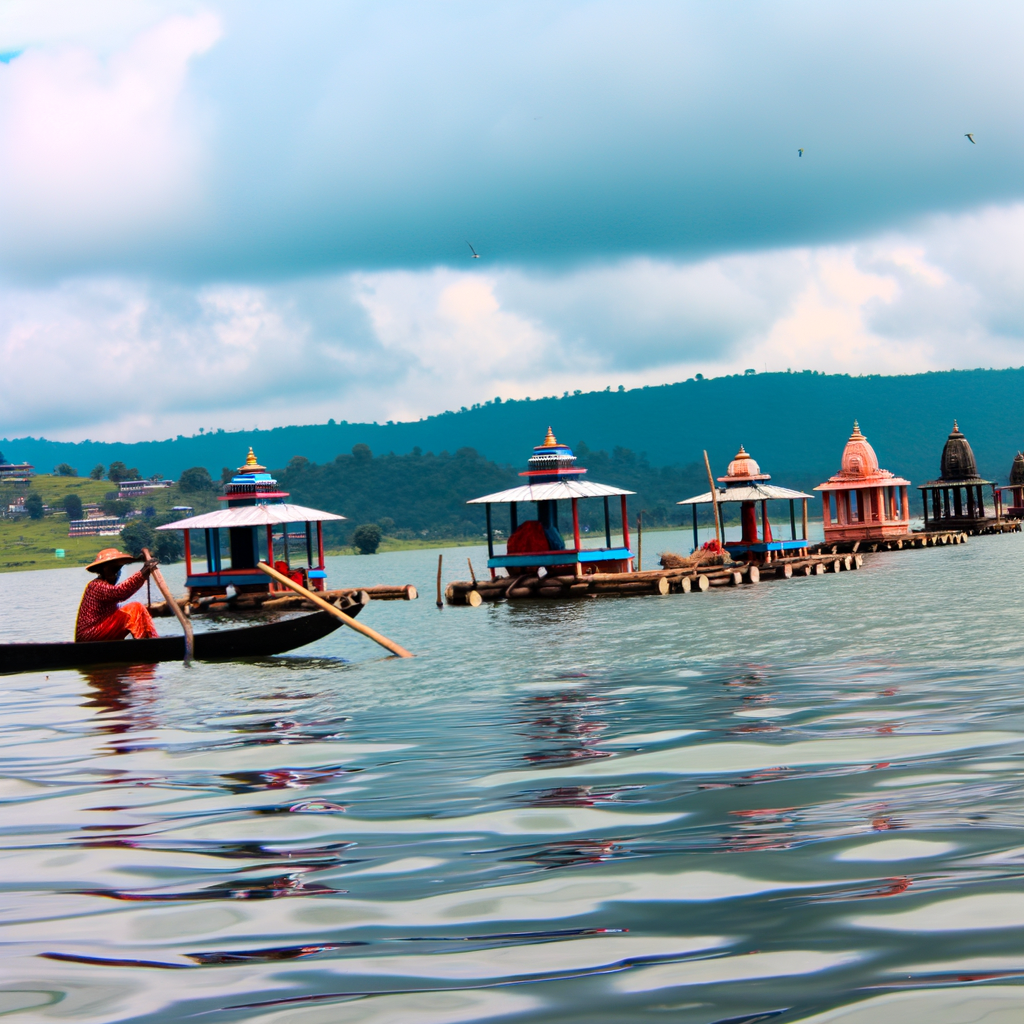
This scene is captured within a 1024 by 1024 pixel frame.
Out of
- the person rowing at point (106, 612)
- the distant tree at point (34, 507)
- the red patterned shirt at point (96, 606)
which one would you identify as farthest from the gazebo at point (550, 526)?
the distant tree at point (34, 507)

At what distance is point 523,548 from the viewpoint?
125 feet

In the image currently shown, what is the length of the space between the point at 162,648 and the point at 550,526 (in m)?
20.2

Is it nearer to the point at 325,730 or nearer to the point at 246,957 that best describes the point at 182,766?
the point at 325,730

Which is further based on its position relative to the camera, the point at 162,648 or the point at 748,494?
the point at 748,494

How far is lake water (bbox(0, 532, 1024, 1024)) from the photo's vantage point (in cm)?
411

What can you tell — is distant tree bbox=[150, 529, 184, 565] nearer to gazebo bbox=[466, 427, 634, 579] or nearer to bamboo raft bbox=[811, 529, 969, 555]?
bamboo raft bbox=[811, 529, 969, 555]

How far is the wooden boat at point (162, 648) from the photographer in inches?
771

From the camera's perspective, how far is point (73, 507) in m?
175

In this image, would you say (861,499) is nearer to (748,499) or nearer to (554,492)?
(748,499)

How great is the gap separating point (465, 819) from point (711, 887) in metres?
2.20

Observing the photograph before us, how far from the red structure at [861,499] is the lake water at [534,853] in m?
48.0

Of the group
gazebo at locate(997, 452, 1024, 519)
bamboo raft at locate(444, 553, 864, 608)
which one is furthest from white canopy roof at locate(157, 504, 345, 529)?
gazebo at locate(997, 452, 1024, 519)

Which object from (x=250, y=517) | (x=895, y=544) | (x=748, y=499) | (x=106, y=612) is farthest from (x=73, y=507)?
(x=106, y=612)

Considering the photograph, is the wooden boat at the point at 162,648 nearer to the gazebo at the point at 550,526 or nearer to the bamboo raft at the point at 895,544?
the gazebo at the point at 550,526
